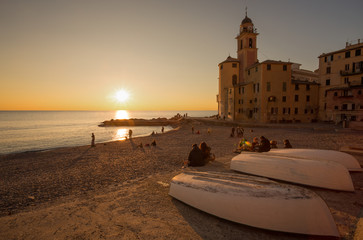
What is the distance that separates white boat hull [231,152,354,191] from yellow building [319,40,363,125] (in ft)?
115

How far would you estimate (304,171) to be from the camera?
20.7 ft

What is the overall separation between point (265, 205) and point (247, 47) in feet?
155

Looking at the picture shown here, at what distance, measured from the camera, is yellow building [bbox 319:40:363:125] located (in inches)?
1256

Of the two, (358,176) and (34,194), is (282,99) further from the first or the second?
(34,194)

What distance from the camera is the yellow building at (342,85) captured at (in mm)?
31906

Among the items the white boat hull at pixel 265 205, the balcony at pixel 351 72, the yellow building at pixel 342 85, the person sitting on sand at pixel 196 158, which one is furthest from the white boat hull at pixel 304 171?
the balcony at pixel 351 72

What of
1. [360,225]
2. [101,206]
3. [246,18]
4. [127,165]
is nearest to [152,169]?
[127,165]

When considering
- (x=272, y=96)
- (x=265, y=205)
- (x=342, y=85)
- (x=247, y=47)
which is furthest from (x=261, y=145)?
(x=247, y=47)

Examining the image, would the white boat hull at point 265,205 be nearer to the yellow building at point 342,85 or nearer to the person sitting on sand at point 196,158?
the person sitting on sand at point 196,158

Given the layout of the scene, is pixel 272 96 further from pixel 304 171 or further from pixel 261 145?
pixel 304 171

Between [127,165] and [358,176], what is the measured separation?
12005 mm

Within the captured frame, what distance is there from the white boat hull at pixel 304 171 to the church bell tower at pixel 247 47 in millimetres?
39991

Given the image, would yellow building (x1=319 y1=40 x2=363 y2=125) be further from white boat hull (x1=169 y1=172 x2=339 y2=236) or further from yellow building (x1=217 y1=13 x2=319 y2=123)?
white boat hull (x1=169 y1=172 x2=339 y2=236)

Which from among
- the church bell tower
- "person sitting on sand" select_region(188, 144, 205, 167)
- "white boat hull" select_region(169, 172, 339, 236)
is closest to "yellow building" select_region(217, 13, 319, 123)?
the church bell tower
